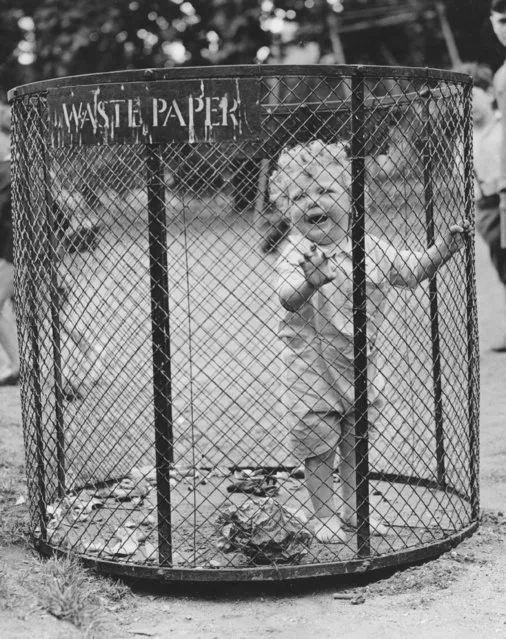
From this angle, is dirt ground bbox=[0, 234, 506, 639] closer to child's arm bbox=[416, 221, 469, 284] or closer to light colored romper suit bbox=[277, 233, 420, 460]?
light colored romper suit bbox=[277, 233, 420, 460]

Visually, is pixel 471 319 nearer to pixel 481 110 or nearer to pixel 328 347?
pixel 328 347

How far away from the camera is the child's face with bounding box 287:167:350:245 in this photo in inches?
130

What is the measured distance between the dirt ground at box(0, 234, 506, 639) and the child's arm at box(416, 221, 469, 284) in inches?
37.5

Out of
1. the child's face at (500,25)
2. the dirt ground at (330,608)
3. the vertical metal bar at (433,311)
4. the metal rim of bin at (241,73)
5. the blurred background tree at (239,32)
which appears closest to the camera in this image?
the dirt ground at (330,608)

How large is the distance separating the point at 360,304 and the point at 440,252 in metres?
0.45

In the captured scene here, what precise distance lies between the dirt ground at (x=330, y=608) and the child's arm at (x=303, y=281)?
0.90 metres

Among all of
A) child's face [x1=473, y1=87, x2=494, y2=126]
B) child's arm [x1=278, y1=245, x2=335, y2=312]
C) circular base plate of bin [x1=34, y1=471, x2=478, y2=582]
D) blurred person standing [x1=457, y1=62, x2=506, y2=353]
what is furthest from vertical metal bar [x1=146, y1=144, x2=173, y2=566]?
child's face [x1=473, y1=87, x2=494, y2=126]

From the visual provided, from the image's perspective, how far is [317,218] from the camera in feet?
10.9

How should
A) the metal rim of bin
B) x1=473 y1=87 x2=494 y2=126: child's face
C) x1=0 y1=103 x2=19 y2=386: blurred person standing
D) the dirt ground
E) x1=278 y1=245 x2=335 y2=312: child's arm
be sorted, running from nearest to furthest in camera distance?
1. the dirt ground
2. the metal rim of bin
3. x1=278 y1=245 x2=335 y2=312: child's arm
4. x1=0 y1=103 x2=19 y2=386: blurred person standing
5. x1=473 y1=87 x2=494 y2=126: child's face

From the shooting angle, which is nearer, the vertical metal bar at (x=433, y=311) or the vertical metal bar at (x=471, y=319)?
the vertical metal bar at (x=471, y=319)

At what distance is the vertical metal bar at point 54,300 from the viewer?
333 cm

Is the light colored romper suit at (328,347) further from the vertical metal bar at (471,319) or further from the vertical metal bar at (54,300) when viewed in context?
the vertical metal bar at (54,300)

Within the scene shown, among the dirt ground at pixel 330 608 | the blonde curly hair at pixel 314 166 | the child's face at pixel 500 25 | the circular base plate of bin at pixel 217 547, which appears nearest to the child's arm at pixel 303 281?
the blonde curly hair at pixel 314 166

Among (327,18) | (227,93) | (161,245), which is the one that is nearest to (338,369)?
(161,245)
